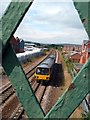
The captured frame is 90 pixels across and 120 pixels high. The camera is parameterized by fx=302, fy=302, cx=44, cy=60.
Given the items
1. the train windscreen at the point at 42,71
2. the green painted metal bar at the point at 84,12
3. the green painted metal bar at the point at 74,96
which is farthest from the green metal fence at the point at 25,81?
the train windscreen at the point at 42,71

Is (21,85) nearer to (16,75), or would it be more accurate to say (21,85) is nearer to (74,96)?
(16,75)

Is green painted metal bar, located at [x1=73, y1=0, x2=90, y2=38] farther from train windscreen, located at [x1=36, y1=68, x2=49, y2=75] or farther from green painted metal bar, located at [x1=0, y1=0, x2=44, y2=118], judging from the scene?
train windscreen, located at [x1=36, y1=68, x2=49, y2=75]

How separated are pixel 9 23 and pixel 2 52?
0.19m

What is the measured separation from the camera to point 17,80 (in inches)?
74.4

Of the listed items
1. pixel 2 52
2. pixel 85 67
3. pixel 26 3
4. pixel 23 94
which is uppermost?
pixel 26 3

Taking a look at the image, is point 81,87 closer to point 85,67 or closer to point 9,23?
point 85,67

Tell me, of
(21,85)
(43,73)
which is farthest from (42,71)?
(21,85)

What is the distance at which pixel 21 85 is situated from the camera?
1896 millimetres

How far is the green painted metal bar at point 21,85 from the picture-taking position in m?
1.89

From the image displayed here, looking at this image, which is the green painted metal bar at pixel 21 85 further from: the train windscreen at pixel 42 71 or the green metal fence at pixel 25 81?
the train windscreen at pixel 42 71

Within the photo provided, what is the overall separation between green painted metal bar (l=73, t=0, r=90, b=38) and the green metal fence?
0.22 m

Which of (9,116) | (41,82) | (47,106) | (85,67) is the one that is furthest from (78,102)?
(41,82)

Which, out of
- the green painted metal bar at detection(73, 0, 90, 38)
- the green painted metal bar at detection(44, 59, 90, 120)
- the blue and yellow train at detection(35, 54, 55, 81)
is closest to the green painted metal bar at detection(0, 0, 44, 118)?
the green painted metal bar at detection(44, 59, 90, 120)

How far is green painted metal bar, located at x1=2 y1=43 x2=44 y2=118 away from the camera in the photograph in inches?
74.3
